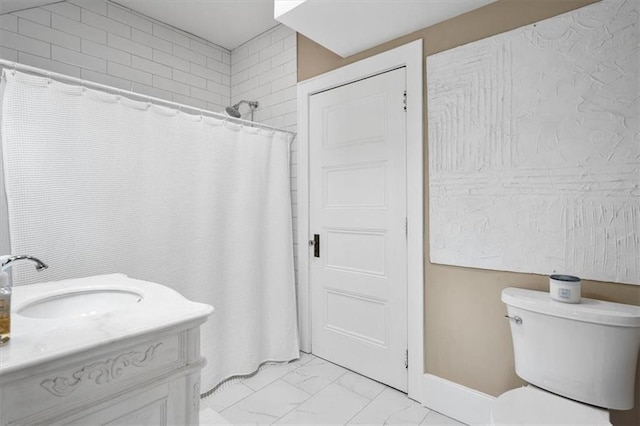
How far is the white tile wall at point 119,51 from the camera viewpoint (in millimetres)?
1950

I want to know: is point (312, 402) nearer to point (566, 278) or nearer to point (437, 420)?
point (437, 420)

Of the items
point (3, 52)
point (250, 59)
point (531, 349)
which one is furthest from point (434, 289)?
point (3, 52)

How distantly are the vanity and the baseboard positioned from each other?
1360mm

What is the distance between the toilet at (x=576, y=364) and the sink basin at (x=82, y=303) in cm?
140

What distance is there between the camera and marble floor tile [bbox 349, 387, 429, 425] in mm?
1708

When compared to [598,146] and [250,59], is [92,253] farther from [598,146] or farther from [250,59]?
[598,146]

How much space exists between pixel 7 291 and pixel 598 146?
2046 millimetres

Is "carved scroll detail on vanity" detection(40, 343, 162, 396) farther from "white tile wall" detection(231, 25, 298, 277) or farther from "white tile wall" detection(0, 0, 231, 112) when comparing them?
→ "white tile wall" detection(0, 0, 231, 112)

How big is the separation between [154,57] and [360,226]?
6.74 ft

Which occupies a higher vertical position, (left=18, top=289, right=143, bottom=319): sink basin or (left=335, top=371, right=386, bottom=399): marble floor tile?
(left=18, top=289, right=143, bottom=319): sink basin

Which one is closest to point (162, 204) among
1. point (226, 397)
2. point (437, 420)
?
point (226, 397)

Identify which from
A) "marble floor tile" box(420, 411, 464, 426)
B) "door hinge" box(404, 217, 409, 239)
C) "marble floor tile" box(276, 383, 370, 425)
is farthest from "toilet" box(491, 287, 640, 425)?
"marble floor tile" box(276, 383, 370, 425)

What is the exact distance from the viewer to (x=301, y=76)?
8.20ft

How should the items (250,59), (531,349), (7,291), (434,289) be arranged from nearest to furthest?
1. (7,291)
2. (531,349)
3. (434,289)
4. (250,59)
